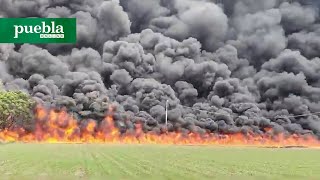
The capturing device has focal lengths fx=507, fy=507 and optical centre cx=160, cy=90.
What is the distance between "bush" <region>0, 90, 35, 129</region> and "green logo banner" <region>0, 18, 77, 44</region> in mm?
97683

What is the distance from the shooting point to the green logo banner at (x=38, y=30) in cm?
3453

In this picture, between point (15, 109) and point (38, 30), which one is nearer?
point (38, 30)

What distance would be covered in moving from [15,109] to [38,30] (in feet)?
345

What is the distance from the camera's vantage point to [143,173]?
1815 inches

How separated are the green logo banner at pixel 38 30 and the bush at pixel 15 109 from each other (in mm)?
97683

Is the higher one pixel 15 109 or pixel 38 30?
pixel 15 109

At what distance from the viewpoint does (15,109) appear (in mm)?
135125

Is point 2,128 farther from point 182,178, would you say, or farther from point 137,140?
point 182,178

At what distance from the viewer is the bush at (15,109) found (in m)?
130

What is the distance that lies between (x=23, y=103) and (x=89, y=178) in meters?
103

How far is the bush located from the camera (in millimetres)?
130500

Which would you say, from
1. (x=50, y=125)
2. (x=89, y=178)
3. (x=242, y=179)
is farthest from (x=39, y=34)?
(x=50, y=125)

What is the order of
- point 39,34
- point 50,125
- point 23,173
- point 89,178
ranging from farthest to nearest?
point 50,125 < point 23,173 < point 89,178 < point 39,34

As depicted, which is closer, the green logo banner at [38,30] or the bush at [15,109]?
the green logo banner at [38,30]
